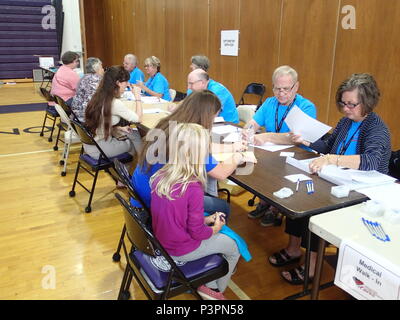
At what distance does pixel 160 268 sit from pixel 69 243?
4.63ft

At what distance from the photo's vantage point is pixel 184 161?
1546 millimetres

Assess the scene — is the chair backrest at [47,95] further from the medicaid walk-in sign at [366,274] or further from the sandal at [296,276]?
the medicaid walk-in sign at [366,274]

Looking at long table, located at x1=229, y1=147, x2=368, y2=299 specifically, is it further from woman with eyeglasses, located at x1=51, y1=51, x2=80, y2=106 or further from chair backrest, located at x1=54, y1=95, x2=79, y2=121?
woman with eyeglasses, located at x1=51, y1=51, x2=80, y2=106

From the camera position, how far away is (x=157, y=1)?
8.05m

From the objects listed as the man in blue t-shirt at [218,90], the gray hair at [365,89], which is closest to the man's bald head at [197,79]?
the man in blue t-shirt at [218,90]

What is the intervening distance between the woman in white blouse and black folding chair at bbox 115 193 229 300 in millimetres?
1689

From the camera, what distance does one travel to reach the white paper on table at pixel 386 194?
1.60 metres

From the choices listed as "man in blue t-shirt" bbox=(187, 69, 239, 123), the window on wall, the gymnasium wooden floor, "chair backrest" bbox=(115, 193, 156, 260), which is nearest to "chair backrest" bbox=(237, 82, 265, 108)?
"man in blue t-shirt" bbox=(187, 69, 239, 123)

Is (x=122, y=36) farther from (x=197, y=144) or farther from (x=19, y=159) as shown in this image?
(x=197, y=144)

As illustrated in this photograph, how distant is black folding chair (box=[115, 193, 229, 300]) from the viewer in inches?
57.8

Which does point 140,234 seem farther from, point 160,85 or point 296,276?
point 160,85

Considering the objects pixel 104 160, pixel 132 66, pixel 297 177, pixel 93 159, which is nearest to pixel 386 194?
pixel 297 177

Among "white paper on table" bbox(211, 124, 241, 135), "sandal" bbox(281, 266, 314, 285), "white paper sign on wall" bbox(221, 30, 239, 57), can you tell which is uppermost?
"white paper sign on wall" bbox(221, 30, 239, 57)
